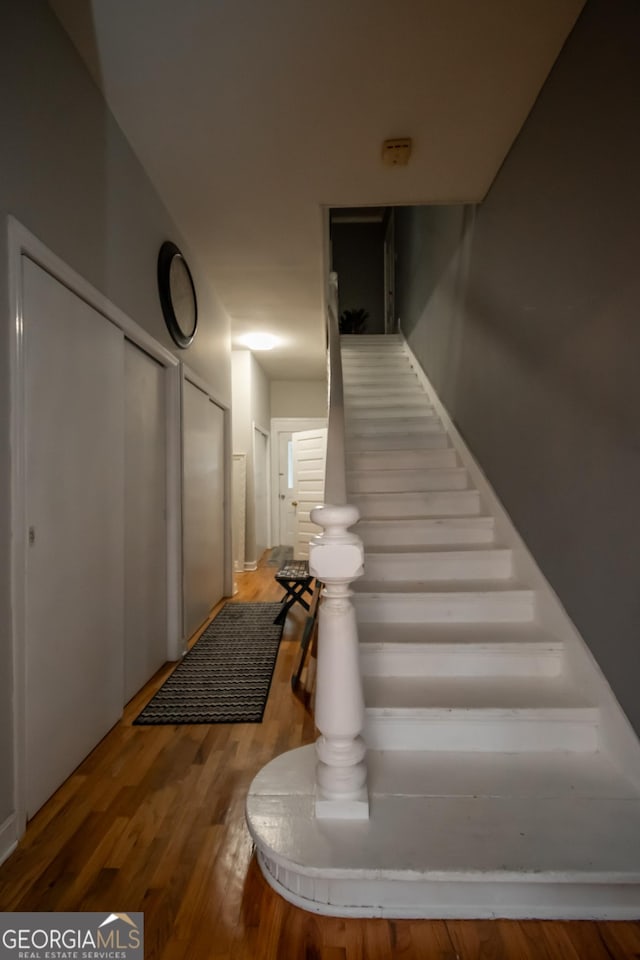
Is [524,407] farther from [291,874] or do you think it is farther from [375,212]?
[375,212]

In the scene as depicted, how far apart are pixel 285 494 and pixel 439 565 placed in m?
5.16

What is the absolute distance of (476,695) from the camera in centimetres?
155

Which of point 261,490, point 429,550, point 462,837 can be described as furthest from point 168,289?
point 261,490

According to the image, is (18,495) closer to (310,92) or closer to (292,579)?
(310,92)

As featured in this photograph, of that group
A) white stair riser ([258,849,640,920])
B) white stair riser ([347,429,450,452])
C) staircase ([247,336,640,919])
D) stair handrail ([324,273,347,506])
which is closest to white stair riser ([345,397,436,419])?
white stair riser ([347,429,450,452])

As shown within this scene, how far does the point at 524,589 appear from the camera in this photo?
1920 millimetres

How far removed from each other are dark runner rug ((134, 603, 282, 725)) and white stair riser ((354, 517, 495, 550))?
0.94 meters

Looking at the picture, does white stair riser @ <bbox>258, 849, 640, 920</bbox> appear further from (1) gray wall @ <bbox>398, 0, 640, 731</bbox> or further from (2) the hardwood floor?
(1) gray wall @ <bbox>398, 0, 640, 731</bbox>

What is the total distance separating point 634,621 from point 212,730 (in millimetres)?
1626

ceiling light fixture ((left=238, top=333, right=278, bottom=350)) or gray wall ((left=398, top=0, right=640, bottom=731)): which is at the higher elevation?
ceiling light fixture ((left=238, top=333, right=278, bottom=350))

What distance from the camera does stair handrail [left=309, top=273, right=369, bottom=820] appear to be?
112 centimetres

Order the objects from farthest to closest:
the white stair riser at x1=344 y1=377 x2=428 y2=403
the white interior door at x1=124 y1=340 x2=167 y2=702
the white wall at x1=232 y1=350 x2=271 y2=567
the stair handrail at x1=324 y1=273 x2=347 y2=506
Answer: the white wall at x1=232 y1=350 x2=271 y2=567
the white stair riser at x1=344 y1=377 x2=428 y2=403
the white interior door at x1=124 y1=340 x2=167 y2=702
the stair handrail at x1=324 y1=273 x2=347 y2=506

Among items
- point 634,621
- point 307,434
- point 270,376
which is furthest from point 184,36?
point 270,376

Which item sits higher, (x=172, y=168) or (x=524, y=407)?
(x=172, y=168)
